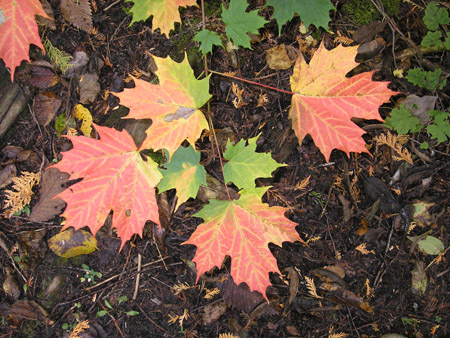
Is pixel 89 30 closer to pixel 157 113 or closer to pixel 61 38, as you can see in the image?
pixel 61 38

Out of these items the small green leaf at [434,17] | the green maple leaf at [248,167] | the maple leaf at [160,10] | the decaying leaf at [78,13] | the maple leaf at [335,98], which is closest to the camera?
the maple leaf at [335,98]

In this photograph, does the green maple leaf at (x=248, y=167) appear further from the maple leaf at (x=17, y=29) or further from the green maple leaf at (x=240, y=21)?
the maple leaf at (x=17, y=29)

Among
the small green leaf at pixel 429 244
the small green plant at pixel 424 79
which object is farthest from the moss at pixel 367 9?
the small green leaf at pixel 429 244

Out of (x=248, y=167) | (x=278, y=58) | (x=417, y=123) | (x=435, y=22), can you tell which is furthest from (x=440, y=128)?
(x=248, y=167)

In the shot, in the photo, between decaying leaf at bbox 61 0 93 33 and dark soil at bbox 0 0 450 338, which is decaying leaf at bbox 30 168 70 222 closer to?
dark soil at bbox 0 0 450 338

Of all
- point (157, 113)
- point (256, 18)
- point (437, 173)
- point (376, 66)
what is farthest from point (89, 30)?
point (437, 173)

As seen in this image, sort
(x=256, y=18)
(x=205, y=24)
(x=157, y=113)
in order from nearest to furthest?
(x=157, y=113) → (x=256, y=18) → (x=205, y=24)
